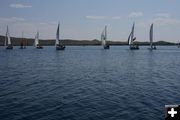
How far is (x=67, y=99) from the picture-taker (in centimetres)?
3144

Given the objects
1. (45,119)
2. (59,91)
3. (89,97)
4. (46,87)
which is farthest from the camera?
(46,87)

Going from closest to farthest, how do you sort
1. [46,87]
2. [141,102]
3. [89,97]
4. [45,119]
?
[45,119]
[141,102]
[89,97]
[46,87]

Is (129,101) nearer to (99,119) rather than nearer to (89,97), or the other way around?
(89,97)

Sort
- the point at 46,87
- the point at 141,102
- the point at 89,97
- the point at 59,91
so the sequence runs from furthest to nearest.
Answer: the point at 46,87
the point at 59,91
the point at 89,97
the point at 141,102

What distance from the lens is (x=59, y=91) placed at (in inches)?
1432

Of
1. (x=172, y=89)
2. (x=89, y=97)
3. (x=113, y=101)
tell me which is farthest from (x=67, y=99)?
(x=172, y=89)

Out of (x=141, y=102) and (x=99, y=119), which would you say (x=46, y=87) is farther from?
(x=99, y=119)

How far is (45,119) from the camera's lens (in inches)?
926

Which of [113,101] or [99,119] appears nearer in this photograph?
[99,119]

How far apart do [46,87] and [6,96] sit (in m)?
7.72

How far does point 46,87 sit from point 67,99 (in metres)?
8.75

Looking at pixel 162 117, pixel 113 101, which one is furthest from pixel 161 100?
pixel 162 117

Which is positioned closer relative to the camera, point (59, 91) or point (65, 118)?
point (65, 118)

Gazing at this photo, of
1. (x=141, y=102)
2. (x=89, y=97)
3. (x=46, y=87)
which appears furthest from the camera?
(x=46, y=87)
